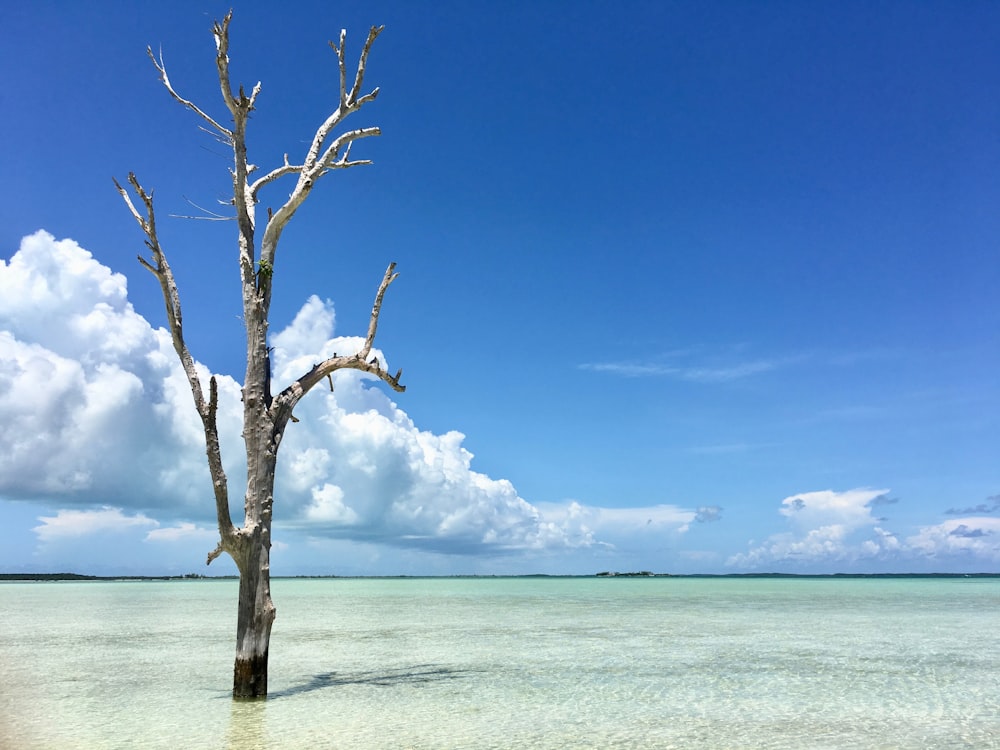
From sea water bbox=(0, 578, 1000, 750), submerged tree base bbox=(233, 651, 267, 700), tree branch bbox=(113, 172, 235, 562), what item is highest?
tree branch bbox=(113, 172, 235, 562)

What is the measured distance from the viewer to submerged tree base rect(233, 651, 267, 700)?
1186cm

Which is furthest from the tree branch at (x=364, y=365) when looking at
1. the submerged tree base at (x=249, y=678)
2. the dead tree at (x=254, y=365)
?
the submerged tree base at (x=249, y=678)

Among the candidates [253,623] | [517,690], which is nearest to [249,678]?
[253,623]

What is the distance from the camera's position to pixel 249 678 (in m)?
11.9

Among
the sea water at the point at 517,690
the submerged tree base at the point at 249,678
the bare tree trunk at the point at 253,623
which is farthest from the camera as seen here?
the submerged tree base at the point at 249,678

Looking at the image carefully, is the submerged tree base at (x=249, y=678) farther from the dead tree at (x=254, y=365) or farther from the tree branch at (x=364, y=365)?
the tree branch at (x=364, y=365)

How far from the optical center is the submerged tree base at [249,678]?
11.9 meters

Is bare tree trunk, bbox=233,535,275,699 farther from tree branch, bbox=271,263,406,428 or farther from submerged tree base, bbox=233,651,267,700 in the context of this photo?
tree branch, bbox=271,263,406,428

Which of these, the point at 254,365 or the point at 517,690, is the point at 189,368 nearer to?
the point at 254,365

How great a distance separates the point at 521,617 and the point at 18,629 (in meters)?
19.7

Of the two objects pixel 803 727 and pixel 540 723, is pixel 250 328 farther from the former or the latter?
pixel 803 727


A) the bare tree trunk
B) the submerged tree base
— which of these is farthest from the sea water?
the bare tree trunk

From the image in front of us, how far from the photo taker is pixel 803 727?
1048cm

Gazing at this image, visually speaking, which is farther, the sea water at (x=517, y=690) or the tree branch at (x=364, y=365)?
the tree branch at (x=364, y=365)
